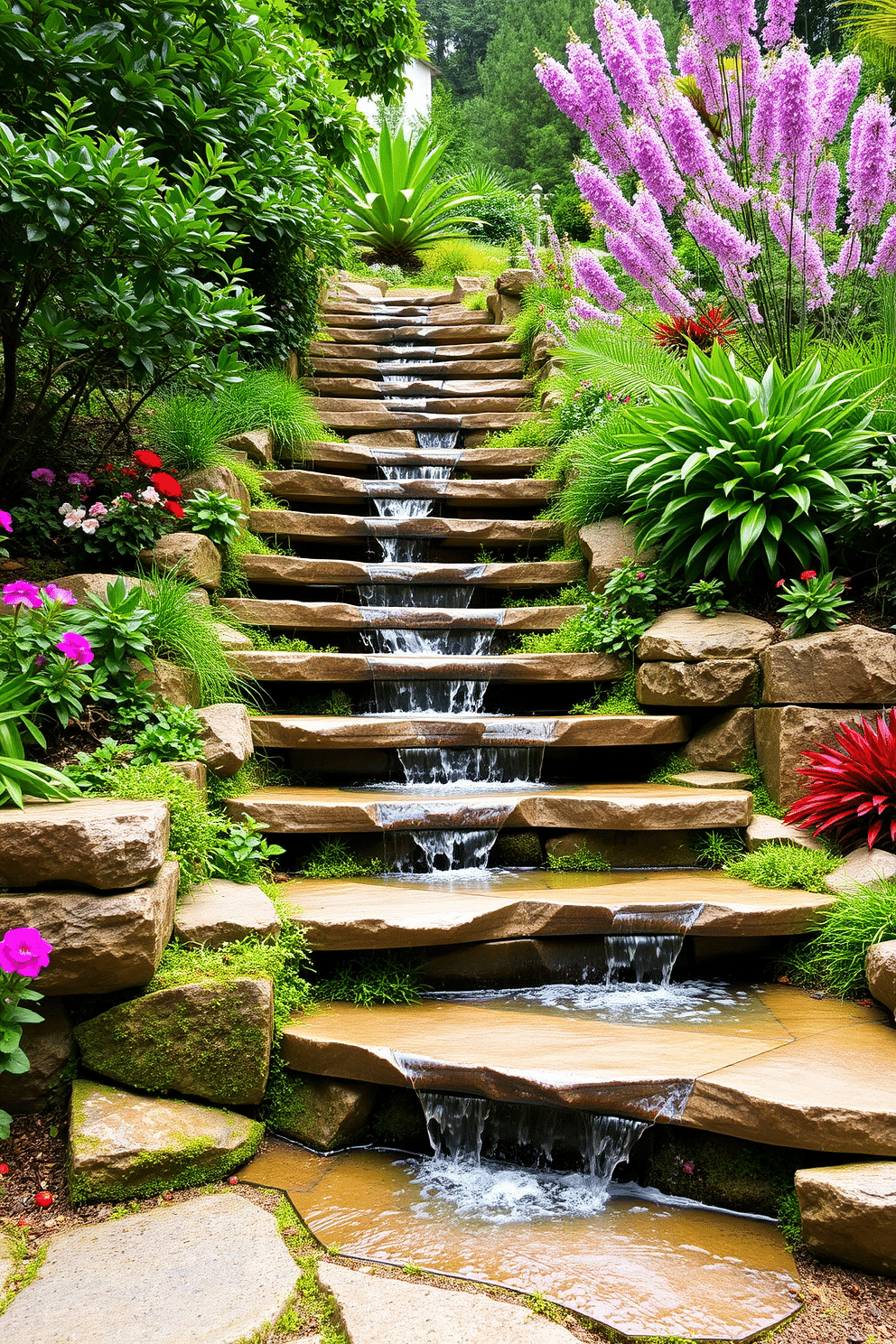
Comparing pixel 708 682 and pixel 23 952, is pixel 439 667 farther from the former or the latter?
pixel 23 952

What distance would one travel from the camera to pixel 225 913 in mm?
2725

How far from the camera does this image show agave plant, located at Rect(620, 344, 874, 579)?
4047mm

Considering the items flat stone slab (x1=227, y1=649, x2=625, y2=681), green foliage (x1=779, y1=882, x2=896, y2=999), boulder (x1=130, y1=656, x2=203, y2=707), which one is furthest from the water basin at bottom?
flat stone slab (x1=227, y1=649, x2=625, y2=681)

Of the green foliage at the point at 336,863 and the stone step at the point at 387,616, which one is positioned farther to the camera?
the stone step at the point at 387,616

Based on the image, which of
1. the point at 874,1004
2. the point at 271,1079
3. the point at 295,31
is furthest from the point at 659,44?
the point at 271,1079

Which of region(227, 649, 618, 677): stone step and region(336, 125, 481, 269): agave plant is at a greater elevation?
region(336, 125, 481, 269): agave plant

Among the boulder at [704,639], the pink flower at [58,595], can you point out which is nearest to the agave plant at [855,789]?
the boulder at [704,639]

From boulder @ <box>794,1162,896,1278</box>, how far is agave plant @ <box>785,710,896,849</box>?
1408mm

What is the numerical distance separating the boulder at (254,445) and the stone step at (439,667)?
1709 mm

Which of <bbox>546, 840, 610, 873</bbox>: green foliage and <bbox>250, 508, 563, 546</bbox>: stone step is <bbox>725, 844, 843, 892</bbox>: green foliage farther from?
<bbox>250, 508, 563, 546</bbox>: stone step

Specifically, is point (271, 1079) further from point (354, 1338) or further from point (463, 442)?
point (463, 442)

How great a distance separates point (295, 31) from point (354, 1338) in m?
6.23

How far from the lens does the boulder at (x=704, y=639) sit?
13.0 ft

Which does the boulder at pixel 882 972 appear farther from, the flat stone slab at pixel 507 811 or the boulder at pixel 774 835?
the flat stone slab at pixel 507 811
